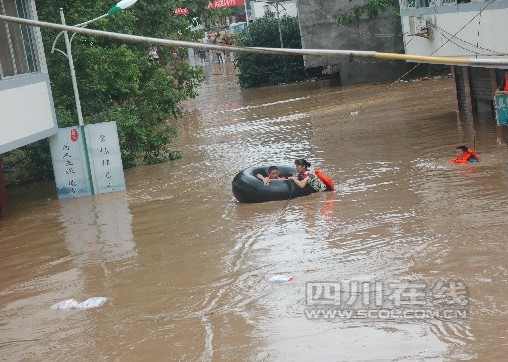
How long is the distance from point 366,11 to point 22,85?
25.2 meters

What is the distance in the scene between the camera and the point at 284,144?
29469 millimetres

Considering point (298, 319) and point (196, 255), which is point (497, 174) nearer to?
point (196, 255)

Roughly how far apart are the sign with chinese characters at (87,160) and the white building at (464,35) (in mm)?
8857

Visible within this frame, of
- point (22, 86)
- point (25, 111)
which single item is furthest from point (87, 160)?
point (22, 86)

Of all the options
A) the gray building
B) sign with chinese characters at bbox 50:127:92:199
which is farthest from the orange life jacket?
the gray building

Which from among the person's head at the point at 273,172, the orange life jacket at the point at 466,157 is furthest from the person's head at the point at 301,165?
the orange life jacket at the point at 466,157

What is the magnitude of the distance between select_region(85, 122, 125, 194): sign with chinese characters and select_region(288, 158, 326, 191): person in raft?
199 inches

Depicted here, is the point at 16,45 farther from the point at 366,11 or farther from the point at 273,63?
the point at 273,63

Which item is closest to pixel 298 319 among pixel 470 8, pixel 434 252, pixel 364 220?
pixel 434 252

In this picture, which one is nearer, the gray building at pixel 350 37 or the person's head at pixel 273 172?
the person's head at pixel 273 172

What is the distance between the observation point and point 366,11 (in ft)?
142

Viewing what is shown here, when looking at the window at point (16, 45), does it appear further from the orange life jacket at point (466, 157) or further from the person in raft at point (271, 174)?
the orange life jacket at point (466, 157)

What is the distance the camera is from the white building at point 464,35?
21.7 meters

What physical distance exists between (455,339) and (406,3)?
64.9ft
